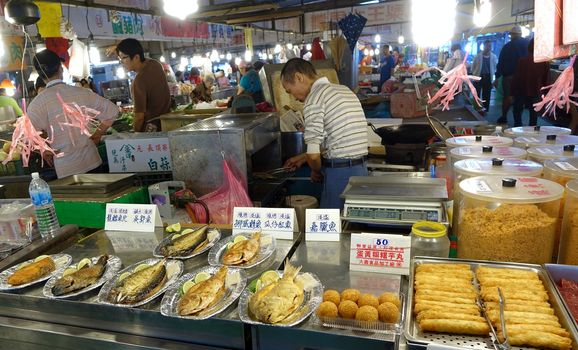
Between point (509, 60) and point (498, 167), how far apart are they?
953 centimetres

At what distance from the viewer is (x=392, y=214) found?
2.23 metres

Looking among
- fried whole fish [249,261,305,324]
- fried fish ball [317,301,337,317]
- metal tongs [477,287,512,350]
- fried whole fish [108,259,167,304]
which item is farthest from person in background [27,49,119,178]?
metal tongs [477,287,512,350]

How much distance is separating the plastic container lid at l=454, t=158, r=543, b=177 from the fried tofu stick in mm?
974

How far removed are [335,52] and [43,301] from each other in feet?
21.6

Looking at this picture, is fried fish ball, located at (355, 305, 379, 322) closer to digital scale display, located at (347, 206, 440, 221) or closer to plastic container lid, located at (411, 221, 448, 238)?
plastic container lid, located at (411, 221, 448, 238)

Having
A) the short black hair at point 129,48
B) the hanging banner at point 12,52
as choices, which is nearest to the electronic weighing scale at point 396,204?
the short black hair at point 129,48

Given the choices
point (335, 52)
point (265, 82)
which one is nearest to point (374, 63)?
point (335, 52)

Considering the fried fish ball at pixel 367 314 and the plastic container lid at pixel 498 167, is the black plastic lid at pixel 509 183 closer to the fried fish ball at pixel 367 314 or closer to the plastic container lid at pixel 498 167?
the plastic container lid at pixel 498 167

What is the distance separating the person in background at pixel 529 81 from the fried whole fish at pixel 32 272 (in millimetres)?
8556

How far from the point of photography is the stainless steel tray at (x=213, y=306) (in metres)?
1.66

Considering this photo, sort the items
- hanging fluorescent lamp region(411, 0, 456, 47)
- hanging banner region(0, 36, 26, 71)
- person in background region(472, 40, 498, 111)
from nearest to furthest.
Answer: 1. hanging fluorescent lamp region(411, 0, 456, 47)
2. hanging banner region(0, 36, 26, 71)
3. person in background region(472, 40, 498, 111)

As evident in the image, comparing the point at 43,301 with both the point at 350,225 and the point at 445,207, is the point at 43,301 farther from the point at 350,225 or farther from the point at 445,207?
the point at 445,207

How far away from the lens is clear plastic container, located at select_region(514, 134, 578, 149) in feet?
8.50

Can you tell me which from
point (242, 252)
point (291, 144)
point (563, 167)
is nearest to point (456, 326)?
point (242, 252)
